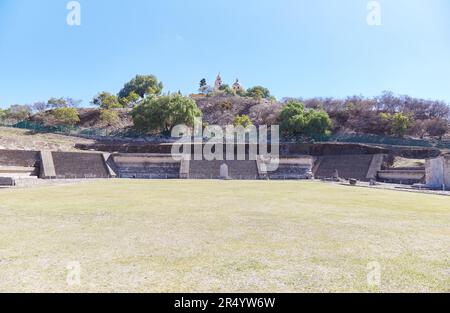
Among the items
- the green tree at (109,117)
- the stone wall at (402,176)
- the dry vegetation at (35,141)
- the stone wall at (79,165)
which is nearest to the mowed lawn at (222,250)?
the stone wall at (402,176)

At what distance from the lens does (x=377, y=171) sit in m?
35.1

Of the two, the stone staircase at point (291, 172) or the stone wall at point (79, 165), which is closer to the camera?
the stone wall at point (79, 165)

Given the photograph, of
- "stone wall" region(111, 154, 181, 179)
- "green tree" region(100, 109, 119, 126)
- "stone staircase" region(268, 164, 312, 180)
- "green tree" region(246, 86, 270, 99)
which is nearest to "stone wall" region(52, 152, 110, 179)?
"stone wall" region(111, 154, 181, 179)

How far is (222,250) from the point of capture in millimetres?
6504

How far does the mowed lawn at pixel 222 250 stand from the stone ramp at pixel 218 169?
80.6 feet

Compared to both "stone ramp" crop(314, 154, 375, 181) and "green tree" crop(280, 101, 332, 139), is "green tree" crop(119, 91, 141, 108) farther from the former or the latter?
"stone ramp" crop(314, 154, 375, 181)

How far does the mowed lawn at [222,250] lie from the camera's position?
476cm

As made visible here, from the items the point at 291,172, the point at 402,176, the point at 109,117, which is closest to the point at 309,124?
the point at 291,172

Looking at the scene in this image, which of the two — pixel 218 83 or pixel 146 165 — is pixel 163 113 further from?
pixel 218 83

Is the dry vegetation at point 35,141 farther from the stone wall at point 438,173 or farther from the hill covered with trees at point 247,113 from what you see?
the stone wall at point 438,173

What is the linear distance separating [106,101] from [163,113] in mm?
37103

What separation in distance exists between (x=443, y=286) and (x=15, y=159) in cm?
3579

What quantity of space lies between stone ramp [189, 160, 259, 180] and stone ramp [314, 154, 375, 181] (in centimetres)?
767
